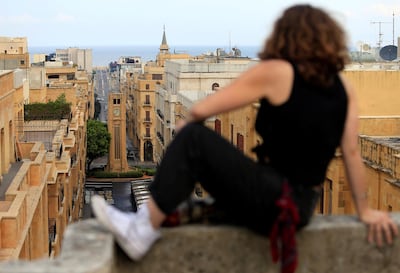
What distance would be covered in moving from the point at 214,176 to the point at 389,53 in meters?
28.0

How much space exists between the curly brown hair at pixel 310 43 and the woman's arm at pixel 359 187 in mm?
284

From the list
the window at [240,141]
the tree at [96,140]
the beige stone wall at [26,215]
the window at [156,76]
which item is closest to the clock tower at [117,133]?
the tree at [96,140]

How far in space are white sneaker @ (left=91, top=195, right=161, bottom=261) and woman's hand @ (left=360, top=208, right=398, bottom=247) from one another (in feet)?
4.48

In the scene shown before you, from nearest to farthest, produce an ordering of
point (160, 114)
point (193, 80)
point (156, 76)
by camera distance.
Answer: point (193, 80) → point (160, 114) → point (156, 76)

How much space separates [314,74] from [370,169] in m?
11.0

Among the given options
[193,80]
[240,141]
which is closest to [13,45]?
[193,80]

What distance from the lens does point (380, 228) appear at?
4.89 meters

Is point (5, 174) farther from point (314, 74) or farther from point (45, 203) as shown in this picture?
point (314, 74)

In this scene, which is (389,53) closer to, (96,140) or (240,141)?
(240,141)

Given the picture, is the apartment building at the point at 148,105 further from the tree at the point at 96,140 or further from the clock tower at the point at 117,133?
the tree at the point at 96,140

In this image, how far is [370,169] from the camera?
15.2 metres

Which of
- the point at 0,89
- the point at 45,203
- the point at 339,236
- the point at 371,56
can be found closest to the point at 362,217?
the point at 339,236

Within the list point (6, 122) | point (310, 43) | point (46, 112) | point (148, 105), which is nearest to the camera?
point (310, 43)

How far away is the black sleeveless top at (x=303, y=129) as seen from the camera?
15.0ft
